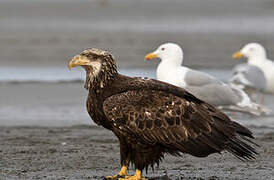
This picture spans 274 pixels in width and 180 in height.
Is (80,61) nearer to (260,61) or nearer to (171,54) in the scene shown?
(171,54)

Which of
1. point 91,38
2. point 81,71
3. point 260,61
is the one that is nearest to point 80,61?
point 260,61

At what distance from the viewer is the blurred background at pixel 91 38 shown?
13.6 metres

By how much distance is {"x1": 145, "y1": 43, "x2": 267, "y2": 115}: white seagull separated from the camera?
1158 cm

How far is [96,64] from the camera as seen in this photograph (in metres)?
7.39

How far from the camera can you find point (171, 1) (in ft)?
116

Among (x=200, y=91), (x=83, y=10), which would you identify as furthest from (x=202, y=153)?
(x=83, y=10)

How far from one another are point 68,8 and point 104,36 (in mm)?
8224

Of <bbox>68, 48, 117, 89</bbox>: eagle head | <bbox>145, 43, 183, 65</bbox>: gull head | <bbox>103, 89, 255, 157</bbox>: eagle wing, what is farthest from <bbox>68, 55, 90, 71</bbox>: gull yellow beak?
<bbox>145, 43, 183, 65</bbox>: gull head

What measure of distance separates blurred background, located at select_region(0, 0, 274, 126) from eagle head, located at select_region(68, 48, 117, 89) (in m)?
3.96

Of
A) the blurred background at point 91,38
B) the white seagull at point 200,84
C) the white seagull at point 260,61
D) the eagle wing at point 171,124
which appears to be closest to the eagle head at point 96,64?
the eagle wing at point 171,124

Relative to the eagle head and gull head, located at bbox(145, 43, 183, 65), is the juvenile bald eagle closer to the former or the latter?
the eagle head

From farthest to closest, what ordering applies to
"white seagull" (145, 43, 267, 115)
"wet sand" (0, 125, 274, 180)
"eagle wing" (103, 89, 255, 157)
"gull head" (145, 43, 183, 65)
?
"gull head" (145, 43, 183, 65) → "white seagull" (145, 43, 267, 115) → "wet sand" (0, 125, 274, 180) → "eagle wing" (103, 89, 255, 157)

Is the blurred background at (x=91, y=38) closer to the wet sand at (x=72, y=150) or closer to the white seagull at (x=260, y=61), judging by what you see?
the wet sand at (x=72, y=150)

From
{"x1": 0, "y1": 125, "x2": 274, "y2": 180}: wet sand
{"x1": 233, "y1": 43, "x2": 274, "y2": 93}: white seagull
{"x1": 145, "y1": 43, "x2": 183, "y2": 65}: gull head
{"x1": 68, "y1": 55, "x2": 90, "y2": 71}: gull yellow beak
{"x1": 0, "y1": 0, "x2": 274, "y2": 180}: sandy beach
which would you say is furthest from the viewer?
{"x1": 233, "y1": 43, "x2": 274, "y2": 93}: white seagull
